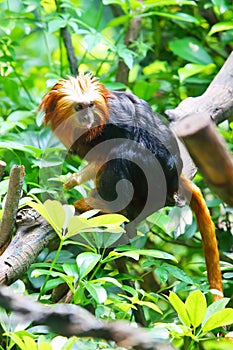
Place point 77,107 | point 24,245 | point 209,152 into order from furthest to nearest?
point 77,107
point 24,245
point 209,152

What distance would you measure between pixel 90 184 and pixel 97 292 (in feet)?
3.12

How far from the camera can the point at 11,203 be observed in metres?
1.43

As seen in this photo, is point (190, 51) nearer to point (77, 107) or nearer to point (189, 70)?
point (189, 70)

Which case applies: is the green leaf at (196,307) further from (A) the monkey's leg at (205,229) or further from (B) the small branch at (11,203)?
(A) the monkey's leg at (205,229)

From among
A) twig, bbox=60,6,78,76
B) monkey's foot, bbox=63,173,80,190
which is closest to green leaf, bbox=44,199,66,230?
monkey's foot, bbox=63,173,80,190

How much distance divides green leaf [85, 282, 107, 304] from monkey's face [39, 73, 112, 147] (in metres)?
0.93

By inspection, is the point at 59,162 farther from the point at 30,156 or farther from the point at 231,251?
the point at 231,251

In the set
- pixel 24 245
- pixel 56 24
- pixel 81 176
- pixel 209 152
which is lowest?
pixel 81 176

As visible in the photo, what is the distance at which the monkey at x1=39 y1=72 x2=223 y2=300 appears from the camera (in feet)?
6.81

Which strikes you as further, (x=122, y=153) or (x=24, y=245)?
(x=122, y=153)

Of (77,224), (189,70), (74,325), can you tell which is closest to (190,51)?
(189,70)

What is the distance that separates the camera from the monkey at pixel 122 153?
81.7 inches

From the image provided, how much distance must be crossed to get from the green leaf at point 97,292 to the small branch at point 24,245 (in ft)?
0.62

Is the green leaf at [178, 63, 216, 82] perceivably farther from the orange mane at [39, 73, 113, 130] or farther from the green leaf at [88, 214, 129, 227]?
the green leaf at [88, 214, 129, 227]
